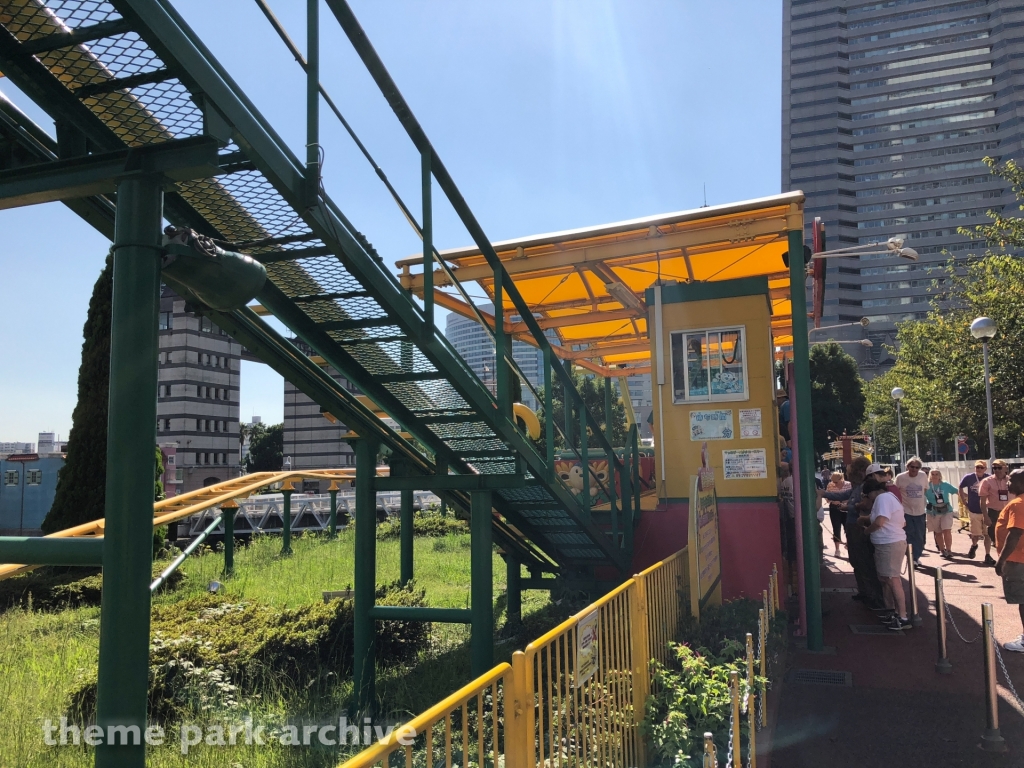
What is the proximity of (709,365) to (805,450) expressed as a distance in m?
1.62

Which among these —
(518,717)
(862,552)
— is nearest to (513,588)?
(862,552)

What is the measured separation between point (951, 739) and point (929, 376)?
31655 millimetres

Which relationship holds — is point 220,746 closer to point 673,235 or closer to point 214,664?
point 214,664

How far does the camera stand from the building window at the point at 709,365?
28.1 ft

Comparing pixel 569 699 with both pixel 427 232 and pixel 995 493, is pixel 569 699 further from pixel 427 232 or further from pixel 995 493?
pixel 995 493

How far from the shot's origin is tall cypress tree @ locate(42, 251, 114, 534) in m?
13.1

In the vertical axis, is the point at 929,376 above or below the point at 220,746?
above

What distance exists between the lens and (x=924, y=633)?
25.8ft

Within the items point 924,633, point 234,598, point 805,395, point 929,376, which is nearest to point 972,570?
point 924,633

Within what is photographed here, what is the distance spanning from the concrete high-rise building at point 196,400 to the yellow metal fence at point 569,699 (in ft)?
145

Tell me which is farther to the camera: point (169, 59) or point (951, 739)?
point (951, 739)

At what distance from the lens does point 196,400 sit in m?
47.0

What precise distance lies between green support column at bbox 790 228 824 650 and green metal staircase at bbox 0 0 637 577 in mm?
2202

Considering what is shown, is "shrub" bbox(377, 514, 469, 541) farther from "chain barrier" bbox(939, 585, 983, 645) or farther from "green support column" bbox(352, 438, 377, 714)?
"green support column" bbox(352, 438, 377, 714)
